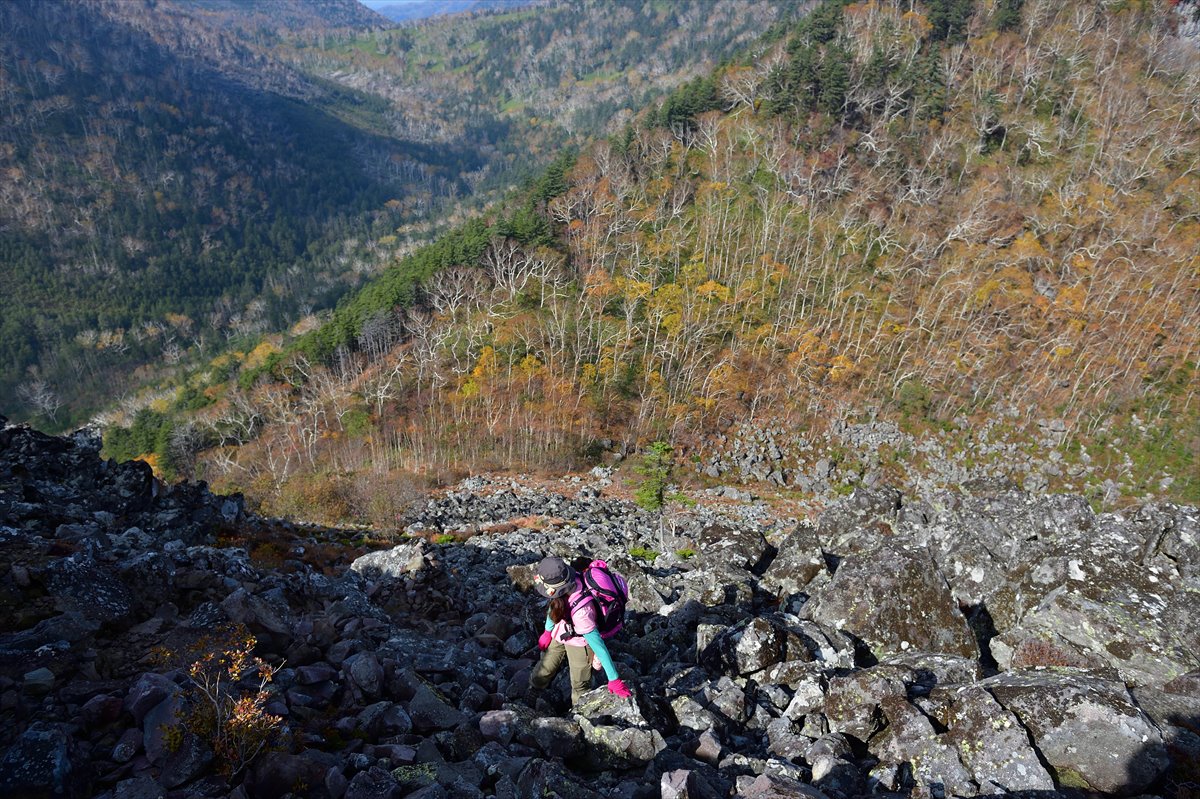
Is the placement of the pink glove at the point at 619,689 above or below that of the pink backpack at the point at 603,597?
below

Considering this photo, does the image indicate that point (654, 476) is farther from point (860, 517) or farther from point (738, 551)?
point (738, 551)

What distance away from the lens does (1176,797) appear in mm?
4988

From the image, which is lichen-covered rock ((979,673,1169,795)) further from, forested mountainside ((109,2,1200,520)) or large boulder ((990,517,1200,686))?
forested mountainside ((109,2,1200,520))

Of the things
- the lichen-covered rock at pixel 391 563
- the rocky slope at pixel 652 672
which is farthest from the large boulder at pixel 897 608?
the lichen-covered rock at pixel 391 563

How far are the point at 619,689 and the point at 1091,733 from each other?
4552mm

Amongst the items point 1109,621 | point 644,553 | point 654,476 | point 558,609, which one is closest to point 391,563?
point 558,609

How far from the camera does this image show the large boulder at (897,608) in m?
8.48

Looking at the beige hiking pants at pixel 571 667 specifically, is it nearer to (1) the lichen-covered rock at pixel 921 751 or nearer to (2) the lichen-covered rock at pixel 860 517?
(1) the lichen-covered rock at pixel 921 751

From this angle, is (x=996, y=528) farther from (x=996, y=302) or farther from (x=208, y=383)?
(x=208, y=383)

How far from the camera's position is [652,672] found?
867cm

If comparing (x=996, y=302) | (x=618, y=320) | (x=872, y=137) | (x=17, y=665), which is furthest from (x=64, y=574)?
(x=872, y=137)

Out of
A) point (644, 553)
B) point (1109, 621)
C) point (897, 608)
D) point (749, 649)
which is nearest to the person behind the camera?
point (1109, 621)

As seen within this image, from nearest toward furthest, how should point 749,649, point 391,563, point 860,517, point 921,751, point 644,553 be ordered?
point 921,751 → point 749,649 → point 391,563 → point 860,517 → point 644,553

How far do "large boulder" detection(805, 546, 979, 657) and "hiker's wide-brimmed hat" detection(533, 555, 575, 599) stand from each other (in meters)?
4.90
